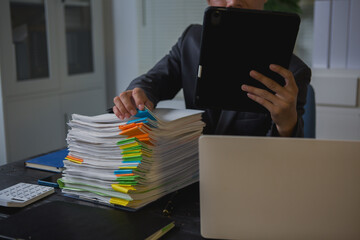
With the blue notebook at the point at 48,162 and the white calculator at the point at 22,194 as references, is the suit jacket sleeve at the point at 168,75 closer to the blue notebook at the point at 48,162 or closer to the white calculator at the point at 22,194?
the blue notebook at the point at 48,162

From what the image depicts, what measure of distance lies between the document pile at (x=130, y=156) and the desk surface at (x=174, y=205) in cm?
2

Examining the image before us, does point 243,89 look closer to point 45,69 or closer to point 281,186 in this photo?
point 281,186

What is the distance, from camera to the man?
40.8 inches

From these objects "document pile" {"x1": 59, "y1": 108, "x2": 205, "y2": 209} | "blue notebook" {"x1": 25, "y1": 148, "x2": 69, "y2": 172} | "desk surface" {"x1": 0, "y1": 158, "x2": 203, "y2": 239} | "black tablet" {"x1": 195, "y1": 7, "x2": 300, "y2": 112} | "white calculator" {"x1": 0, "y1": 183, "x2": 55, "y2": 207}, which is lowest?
"desk surface" {"x1": 0, "y1": 158, "x2": 203, "y2": 239}

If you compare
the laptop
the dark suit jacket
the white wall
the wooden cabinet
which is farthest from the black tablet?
the white wall

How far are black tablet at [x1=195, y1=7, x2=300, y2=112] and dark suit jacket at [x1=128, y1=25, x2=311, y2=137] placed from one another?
0.24 metres

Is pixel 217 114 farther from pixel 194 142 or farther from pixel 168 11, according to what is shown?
pixel 168 11

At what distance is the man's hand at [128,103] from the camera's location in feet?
3.37

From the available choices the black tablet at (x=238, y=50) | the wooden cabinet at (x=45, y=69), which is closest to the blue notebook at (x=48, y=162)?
the black tablet at (x=238, y=50)

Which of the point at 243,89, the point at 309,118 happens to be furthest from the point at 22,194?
the point at 309,118

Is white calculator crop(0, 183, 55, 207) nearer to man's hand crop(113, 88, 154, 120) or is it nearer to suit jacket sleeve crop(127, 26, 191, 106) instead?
man's hand crop(113, 88, 154, 120)

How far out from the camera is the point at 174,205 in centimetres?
96

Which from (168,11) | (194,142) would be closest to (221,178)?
(194,142)

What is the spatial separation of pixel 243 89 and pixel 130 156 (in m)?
0.34
